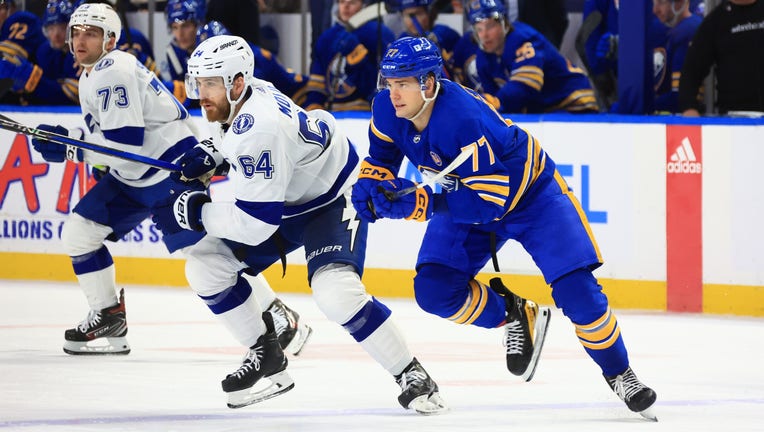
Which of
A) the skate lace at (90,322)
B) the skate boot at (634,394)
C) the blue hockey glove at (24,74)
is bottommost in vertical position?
the skate lace at (90,322)

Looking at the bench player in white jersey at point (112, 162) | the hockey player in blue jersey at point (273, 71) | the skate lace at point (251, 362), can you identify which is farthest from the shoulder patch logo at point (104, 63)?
the hockey player in blue jersey at point (273, 71)

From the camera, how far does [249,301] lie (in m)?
4.80

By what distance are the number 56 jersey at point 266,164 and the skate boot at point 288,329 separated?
1149 mm

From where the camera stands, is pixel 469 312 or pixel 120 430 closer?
pixel 120 430

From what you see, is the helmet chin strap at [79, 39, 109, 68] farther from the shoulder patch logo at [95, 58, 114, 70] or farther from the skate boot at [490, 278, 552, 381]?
the skate boot at [490, 278, 552, 381]

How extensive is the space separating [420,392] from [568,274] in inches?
23.1

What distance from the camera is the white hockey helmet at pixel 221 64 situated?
14.9ft

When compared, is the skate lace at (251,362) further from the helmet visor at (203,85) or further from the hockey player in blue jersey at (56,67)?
the hockey player in blue jersey at (56,67)

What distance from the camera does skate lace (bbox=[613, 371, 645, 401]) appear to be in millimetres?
4438

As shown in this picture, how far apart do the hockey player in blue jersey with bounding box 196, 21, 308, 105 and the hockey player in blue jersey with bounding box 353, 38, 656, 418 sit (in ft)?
13.2

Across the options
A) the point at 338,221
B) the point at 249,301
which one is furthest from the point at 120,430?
the point at 338,221

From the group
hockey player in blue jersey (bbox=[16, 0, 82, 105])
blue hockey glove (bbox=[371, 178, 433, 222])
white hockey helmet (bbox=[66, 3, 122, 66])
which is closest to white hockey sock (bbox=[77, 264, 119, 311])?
white hockey helmet (bbox=[66, 3, 122, 66])

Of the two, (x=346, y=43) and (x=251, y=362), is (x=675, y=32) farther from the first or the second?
(x=251, y=362)

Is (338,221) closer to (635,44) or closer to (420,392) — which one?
(420,392)
